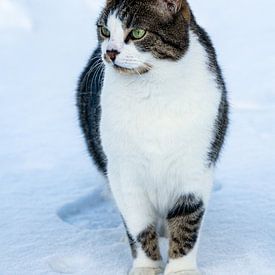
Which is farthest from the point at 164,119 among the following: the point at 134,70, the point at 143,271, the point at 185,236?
the point at 143,271

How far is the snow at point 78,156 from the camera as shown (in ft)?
8.96

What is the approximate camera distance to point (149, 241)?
8.49 ft

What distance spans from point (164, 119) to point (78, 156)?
1.55 meters

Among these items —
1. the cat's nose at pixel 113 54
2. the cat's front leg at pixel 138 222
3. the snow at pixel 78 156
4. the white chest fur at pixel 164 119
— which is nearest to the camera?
the cat's nose at pixel 113 54

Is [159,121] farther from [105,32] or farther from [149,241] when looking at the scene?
[149,241]

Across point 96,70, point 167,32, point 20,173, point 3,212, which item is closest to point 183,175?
point 167,32

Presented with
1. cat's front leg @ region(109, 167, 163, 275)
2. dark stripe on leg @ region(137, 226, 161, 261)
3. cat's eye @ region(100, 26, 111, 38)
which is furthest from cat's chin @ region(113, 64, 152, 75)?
dark stripe on leg @ region(137, 226, 161, 261)

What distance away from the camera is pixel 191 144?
2395 mm

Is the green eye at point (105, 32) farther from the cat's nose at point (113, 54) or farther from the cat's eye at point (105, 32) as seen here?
the cat's nose at point (113, 54)

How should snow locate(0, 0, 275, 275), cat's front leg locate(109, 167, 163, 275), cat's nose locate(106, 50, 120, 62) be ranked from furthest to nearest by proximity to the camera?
1. snow locate(0, 0, 275, 275)
2. cat's front leg locate(109, 167, 163, 275)
3. cat's nose locate(106, 50, 120, 62)

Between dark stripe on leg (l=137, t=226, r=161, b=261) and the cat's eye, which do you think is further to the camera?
dark stripe on leg (l=137, t=226, r=161, b=261)

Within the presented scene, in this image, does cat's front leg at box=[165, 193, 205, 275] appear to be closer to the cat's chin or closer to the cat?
the cat

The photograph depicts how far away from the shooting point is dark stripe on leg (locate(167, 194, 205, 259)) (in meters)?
2.54

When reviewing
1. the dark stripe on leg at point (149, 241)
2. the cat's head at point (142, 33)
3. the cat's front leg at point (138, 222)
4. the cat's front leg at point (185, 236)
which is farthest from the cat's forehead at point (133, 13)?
the dark stripe on leg at point (149, 241)
